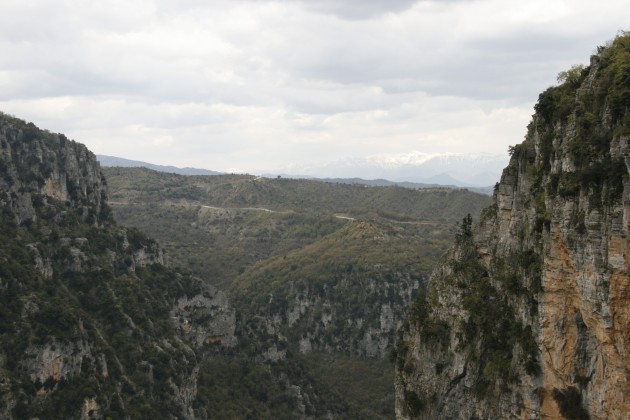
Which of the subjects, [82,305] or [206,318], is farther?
[206,318]

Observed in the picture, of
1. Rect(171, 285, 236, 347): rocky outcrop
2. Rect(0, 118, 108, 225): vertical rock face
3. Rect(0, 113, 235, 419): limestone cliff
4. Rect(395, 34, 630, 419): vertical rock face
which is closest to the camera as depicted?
Rect(395, 34, 630, 419): vertical rock face

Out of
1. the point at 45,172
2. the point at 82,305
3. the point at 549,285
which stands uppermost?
the point at 45,172

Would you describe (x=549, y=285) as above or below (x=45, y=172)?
below

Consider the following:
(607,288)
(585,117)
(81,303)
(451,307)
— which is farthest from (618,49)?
(81,303)

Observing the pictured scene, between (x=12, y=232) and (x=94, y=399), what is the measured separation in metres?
25.5

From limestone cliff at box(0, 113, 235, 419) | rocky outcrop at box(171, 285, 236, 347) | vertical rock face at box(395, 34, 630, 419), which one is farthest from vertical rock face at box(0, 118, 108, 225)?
vertical rock face at box(395, 34, 630, 419)

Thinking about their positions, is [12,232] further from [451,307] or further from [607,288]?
[607,288]

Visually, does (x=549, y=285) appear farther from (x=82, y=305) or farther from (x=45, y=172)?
(x=45, y=172)

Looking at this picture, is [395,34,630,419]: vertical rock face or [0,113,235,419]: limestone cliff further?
[0,113,235,419]: limestone cliff

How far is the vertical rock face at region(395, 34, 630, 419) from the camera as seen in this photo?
2827 cm

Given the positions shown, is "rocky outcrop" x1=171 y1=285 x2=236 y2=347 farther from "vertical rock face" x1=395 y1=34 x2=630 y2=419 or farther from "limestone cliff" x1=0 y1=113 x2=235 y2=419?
"vertical rock face" x1=395 y1=34 x2=630 y2=419

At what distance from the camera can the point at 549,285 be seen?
33781 mm

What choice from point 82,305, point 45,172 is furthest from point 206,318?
point 45,172

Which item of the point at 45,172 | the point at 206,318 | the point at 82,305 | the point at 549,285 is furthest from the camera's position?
the point at 206,318
